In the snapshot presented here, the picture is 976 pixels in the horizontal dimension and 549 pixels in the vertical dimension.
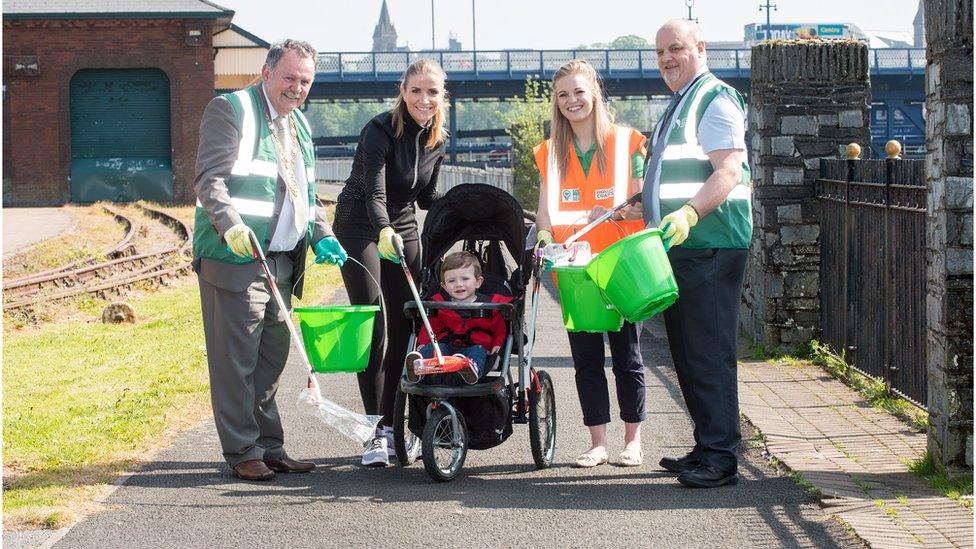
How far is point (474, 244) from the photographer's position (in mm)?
7152

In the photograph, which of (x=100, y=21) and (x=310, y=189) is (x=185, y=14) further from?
(x=310, y=189)

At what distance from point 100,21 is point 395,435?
135 ft

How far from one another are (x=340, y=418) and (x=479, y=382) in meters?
0.68

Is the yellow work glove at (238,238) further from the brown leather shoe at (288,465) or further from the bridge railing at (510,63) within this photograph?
the bridge railing at (510,63)

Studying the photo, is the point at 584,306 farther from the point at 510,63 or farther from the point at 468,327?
the point at 510,63

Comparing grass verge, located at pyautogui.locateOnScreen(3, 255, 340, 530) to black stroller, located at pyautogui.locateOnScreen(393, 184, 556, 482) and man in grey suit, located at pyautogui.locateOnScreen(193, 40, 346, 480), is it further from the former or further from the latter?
black stroller, located at pyautogui.locateOnScreen(393, 184, 556, 482)

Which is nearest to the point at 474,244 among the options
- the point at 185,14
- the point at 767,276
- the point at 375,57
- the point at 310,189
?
the point at 310,189


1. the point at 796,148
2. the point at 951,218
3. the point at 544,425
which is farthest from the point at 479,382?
the point at 796,148

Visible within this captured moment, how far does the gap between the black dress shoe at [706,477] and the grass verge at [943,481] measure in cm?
87

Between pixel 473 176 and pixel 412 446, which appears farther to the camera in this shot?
pixel 473 176

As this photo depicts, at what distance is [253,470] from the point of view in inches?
259

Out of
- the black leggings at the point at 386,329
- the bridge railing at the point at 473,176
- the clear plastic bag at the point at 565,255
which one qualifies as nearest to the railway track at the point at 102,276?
the bridge railing at the point at 473,176

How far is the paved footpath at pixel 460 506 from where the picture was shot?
552cm

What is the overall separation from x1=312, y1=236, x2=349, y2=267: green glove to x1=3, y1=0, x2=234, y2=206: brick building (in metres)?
39.2
